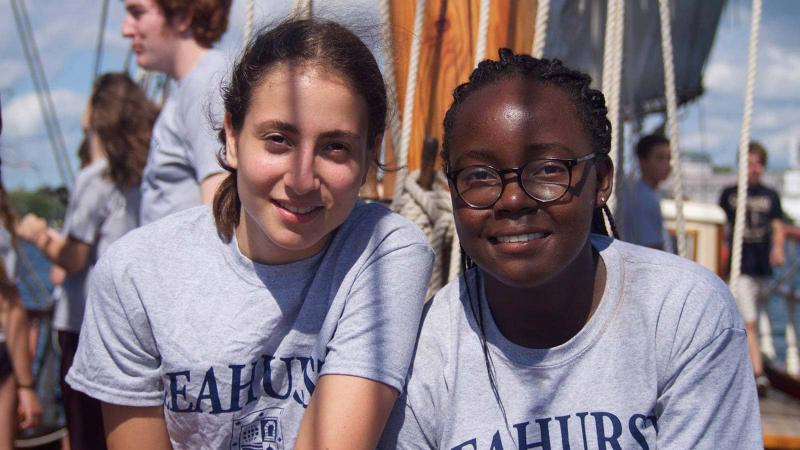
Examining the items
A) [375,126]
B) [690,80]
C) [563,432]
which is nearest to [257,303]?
[375,126]

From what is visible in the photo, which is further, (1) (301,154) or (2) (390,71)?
(2) (390,71)

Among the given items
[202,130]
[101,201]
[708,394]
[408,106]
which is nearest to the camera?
[708,394]

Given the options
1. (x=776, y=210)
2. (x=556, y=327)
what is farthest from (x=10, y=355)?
(x=776, y=210)

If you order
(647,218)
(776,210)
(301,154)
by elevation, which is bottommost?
(776,210)

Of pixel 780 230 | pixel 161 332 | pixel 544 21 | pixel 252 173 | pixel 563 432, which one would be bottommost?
pixel 780 230

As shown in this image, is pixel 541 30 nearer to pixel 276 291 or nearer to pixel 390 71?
pixel 390 71

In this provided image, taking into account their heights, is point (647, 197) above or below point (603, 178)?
below

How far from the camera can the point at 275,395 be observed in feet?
4.21

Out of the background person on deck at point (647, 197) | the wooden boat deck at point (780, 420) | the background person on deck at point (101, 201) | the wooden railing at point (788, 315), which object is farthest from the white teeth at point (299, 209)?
the wooden railing at point (788, 315)

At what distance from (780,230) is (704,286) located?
480cm

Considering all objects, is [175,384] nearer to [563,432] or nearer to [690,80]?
[563,432]

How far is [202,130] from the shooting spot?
5.83 ft

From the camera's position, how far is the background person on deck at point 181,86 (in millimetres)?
1793

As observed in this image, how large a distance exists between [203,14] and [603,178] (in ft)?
4.11
